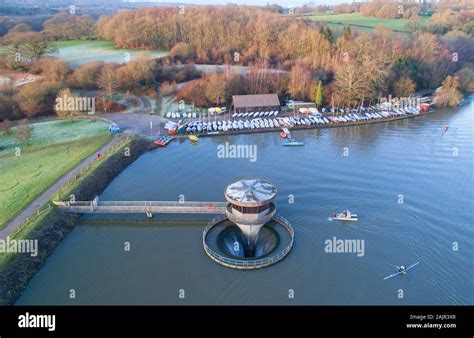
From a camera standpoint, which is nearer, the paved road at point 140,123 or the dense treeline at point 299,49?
the paved road at point 140,123

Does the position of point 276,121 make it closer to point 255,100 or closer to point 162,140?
point 255,100

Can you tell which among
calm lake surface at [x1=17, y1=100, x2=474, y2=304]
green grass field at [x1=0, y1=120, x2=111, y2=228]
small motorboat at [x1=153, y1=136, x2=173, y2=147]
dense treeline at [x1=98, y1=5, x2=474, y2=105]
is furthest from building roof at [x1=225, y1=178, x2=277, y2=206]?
dense treeline at [x1=98, y1=5, x2=474, y2=105]

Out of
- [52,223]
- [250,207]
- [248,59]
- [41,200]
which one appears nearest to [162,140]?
[41,200]

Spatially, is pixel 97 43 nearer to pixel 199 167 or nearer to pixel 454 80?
pixel 199 167

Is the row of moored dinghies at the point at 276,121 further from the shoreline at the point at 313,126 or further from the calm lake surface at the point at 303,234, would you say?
the calm lake surface at the point at 303,234

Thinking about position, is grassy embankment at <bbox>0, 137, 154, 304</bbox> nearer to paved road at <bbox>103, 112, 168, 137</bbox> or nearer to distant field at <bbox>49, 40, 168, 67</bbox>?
paved road at <bbox>103, 112, 168, 137</bbox>

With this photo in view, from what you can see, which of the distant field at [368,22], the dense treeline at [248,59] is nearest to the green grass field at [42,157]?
the dense treeline at [248,59]
